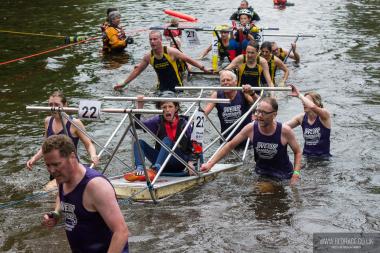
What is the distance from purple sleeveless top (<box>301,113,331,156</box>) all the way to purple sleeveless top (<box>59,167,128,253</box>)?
6.16 meters

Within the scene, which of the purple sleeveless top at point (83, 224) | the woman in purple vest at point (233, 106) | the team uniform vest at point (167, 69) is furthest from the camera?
the team uniform vest at point (167, 69)

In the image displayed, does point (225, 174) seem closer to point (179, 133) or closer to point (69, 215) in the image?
point (179, 133)

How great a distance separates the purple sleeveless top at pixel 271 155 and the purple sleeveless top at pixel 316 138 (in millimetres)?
1386

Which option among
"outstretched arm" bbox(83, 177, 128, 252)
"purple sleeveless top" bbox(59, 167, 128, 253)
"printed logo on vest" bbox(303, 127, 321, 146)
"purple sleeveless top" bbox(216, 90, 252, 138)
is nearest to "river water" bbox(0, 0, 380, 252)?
"printed logo on vest" bbox(303, 127, 321, 146)

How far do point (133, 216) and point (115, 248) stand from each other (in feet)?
12.7

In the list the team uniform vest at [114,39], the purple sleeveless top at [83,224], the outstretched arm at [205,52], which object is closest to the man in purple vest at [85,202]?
the purple sleeveless top at [83,224]

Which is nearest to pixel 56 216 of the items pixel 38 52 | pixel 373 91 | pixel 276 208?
pixel 276 208

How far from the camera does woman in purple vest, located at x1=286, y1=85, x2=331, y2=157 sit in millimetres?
10531

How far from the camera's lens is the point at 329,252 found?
7586 mm

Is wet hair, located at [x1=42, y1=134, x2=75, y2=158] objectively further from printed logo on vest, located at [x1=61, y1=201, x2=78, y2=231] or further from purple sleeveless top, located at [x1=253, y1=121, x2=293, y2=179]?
purple sleeveless top, located at [x1=253, y1=121, x2=293, y2=179]

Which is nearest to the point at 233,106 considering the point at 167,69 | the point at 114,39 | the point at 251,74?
the point at 251,74

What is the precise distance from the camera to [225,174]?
411 inches

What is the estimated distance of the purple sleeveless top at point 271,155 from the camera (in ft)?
30.2

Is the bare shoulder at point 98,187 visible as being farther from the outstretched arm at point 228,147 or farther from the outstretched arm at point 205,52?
the outstretched arm at point 205,52
